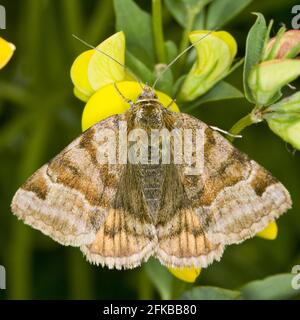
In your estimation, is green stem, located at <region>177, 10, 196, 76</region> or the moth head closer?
the moth head

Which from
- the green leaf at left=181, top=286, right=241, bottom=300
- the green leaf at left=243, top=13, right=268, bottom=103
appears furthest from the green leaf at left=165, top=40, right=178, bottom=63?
the green leaf at left=181, top=286, right=241, bottom=300

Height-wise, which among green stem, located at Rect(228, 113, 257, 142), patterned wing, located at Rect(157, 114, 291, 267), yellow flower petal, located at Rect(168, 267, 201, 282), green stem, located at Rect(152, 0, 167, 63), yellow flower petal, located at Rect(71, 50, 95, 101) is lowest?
yellow flower petal, located at Rect(168, 267, 201, 282)

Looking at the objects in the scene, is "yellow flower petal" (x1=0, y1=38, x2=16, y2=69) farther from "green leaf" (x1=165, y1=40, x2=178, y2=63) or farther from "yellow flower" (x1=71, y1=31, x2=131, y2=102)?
"green leaf" (x1=165, y1=40, x2=178, y2=63)

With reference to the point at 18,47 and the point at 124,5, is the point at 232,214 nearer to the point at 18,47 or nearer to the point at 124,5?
the point at 124,5

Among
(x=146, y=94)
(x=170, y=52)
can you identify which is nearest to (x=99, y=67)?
(x=146, y=94)
